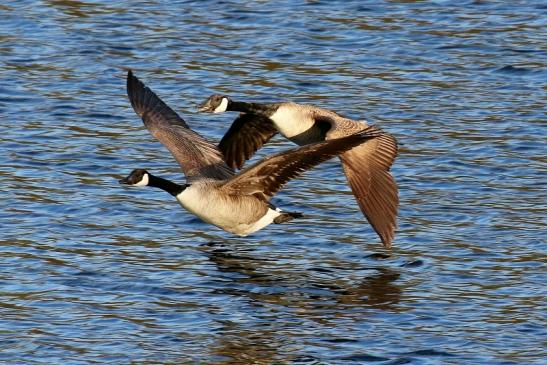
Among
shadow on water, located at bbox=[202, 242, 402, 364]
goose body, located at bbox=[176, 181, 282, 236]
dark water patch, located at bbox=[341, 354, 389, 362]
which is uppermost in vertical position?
goose body, located at bbox=[176, 181, 282, 236]

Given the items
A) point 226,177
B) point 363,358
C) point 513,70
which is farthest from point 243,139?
point 513,70

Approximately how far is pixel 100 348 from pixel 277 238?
3204 millimetres

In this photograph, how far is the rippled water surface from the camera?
9.83m

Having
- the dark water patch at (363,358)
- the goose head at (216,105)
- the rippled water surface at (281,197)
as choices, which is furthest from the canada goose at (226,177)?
→ the dark water patch at (363,358)

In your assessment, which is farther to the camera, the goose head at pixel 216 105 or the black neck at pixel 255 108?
the goose head at pixel 216 105

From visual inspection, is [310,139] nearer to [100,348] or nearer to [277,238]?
[277,238]

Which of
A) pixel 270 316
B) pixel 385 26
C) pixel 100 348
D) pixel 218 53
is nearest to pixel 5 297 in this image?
pixel 100 348

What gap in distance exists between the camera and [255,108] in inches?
512

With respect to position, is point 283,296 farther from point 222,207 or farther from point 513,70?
point 513,70

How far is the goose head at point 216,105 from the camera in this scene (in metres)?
13.1

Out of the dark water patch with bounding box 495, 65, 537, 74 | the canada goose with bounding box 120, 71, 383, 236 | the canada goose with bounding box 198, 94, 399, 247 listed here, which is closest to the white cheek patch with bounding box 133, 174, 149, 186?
the canada goose with bounding box 120, 71, 383, 236

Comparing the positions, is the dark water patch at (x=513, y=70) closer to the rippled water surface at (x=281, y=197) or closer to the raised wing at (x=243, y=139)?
the rippled water surface at (x=281, y=197)

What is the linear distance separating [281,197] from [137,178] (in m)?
2.33

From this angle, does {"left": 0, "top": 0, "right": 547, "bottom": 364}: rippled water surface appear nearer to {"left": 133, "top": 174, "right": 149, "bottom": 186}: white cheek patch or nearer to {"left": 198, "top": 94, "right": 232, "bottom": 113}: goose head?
{"left": 133, "top": 174, "right": 149, "bottom": 186}: white cheek patch
